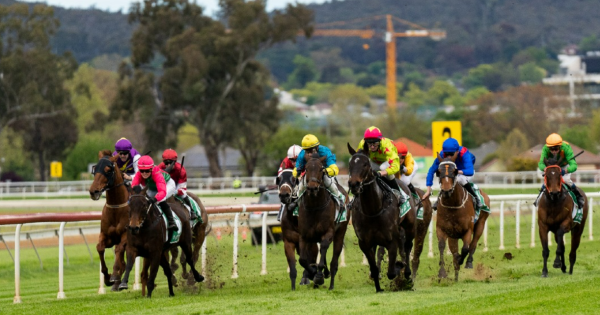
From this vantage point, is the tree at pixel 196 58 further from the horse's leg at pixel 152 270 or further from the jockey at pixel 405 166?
the horse's leg at pixel 152 270

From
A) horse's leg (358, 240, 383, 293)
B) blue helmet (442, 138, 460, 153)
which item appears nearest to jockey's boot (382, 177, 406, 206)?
horse's leg (358, 240, 383, 293)

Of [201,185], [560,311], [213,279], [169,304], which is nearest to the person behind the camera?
[560,311]

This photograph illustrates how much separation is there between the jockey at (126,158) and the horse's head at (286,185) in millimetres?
1693

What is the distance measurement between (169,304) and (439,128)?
29.0 ft

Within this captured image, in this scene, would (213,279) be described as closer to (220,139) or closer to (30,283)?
(30,283)

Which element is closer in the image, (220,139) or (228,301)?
(228,301)

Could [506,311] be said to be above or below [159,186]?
below

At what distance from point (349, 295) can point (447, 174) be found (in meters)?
2.12

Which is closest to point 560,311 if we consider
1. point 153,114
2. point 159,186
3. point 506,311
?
point 506,311

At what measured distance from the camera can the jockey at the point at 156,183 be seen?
11.2 metres

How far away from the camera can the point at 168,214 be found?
11.6 meters

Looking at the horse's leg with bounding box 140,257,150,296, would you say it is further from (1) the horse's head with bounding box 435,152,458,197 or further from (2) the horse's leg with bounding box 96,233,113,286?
(1) the horse's head with bounding box 435,152,458,197

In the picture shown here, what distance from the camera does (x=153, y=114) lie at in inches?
2036

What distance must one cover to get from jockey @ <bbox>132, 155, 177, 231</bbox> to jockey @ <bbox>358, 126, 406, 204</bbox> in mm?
2088
